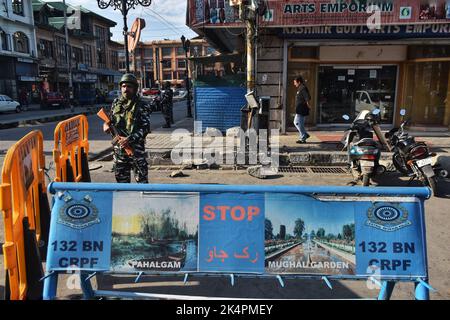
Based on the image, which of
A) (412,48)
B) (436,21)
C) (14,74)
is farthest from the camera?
(14,74)

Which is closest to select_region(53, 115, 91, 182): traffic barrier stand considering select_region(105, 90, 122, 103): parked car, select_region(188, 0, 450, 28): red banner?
select_region(188, 0, 450, 28): red banner

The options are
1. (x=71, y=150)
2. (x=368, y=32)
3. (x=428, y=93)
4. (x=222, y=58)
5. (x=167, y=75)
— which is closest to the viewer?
(x=71, y=150)

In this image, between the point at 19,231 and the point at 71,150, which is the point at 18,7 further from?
the point at 19,231

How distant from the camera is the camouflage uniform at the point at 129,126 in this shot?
502 cm

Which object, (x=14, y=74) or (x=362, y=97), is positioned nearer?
(x=362, y=97)

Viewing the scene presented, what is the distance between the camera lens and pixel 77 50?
4884 centimetres

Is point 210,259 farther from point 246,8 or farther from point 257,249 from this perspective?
point 246,8

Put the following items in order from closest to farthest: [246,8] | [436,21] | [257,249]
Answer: [257,249], [246,8], [436,21]

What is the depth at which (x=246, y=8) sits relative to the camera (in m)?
8.74

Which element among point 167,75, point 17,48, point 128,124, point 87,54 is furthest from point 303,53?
point 167,75

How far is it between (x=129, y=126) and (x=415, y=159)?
4.75 m
